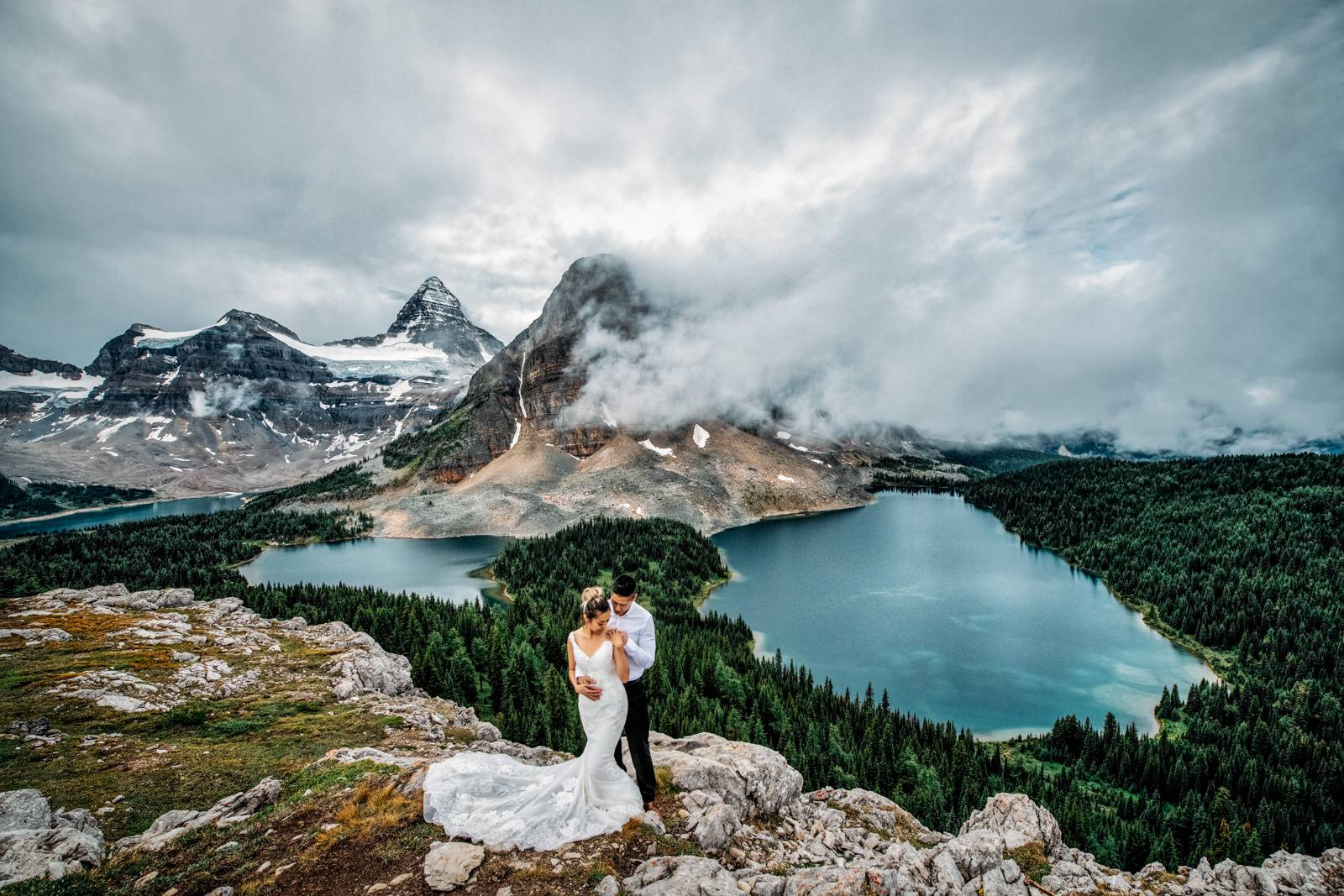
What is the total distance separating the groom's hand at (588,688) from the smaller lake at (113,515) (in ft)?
613

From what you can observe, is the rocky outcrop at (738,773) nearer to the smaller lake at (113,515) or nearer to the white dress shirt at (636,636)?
the white dress shirt at (636,636)

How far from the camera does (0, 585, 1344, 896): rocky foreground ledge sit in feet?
26.8

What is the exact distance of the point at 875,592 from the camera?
234ft

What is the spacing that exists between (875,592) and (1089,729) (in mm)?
35449

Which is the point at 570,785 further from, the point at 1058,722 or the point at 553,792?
the point at 1058,722

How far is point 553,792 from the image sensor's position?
30.0 feet

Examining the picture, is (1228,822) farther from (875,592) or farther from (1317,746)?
(875,592)

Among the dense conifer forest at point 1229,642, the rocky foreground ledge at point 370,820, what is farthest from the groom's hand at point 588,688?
the dense conifer forest at point 1229,642

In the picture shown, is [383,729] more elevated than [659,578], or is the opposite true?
[383,729]

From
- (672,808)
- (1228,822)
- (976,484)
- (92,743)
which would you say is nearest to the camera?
(672,808)

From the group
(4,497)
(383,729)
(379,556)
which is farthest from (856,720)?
(4,497)

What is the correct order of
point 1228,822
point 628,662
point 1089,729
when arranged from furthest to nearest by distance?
1. point 1089,729
2. point 1228,822
3. point 628,662

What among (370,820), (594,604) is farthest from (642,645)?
(370,820)

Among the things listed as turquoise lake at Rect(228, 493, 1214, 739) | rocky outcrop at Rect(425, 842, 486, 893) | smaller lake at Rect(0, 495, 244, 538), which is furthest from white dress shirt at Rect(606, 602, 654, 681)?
smaller lake at Rect(0, 495, 244, 538)
